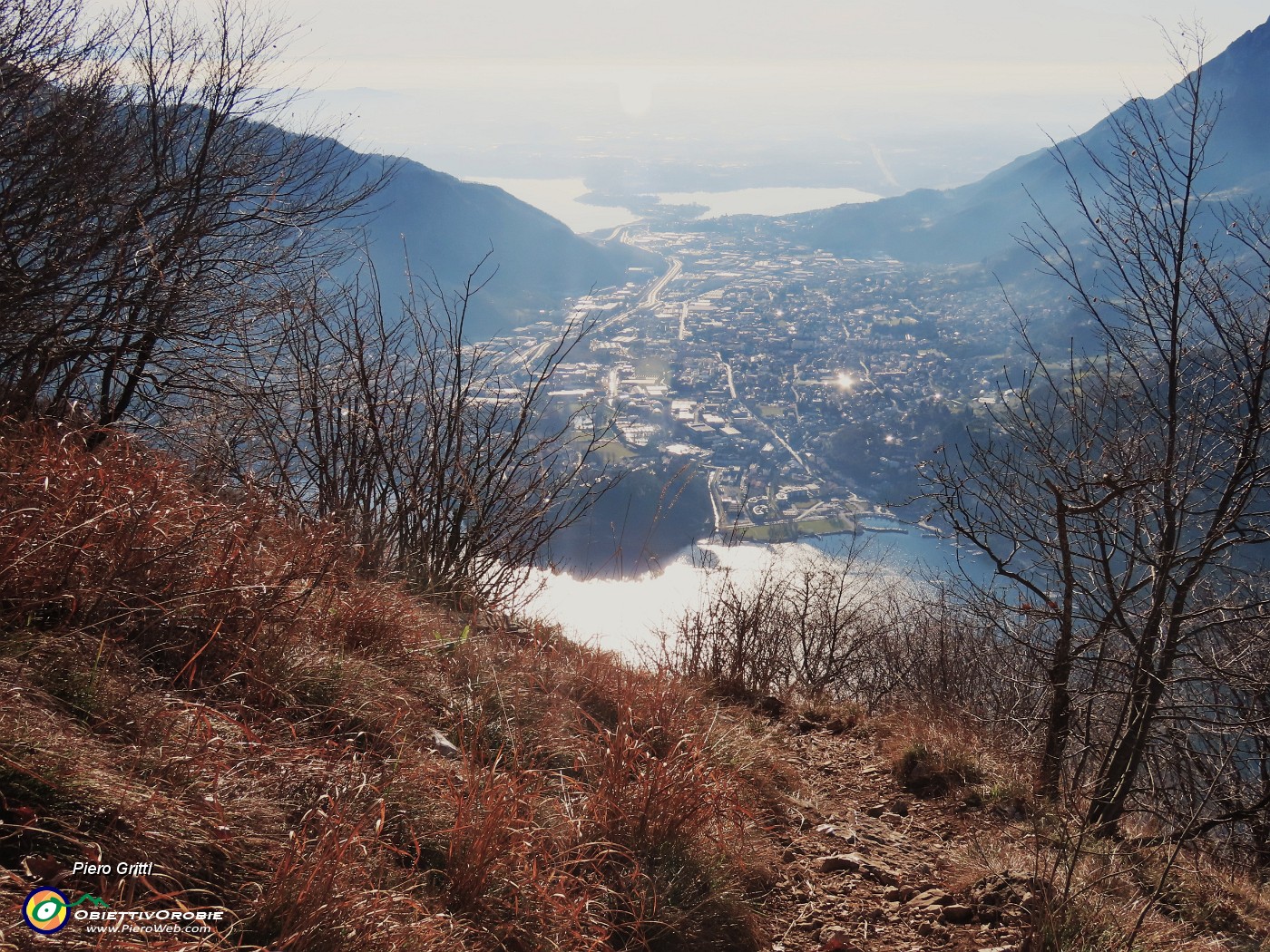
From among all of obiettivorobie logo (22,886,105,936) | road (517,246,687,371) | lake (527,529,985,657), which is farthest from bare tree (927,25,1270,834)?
road (517,246,687,371)

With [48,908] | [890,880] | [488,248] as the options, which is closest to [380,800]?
[48,908]

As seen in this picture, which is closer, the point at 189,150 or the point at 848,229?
the point at 189,150

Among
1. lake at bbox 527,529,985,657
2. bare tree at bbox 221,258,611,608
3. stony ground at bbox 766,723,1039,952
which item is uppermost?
bare tree at bbox 221,258,611,608

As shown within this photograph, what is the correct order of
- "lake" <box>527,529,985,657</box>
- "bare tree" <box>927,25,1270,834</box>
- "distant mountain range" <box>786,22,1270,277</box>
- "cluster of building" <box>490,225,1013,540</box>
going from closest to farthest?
"bare tree" <box>927,25,1270,834</box> → "lake" <box>527,529,985,657</box> → "cluster of building" <box>490,225,1013,540</box> → "distant mountain range" <box>786,22,1270,277</box>

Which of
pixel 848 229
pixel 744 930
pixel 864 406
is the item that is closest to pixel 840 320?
pixel 864 406

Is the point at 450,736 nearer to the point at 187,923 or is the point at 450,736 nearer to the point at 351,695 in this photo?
the point at 351,695

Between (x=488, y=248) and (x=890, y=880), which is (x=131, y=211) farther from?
(x=488, y=248)

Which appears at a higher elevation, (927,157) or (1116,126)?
(927,157)
